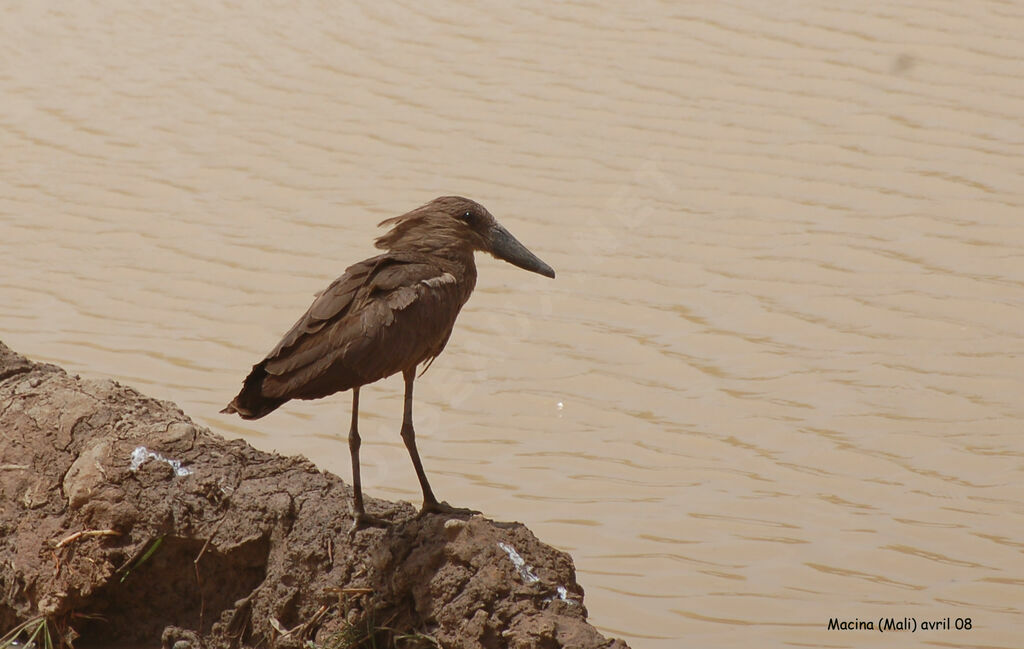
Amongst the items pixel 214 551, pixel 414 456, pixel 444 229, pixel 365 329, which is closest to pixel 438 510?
pixel 414 456

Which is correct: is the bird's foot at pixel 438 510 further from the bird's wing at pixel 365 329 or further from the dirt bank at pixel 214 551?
the bird's wing at pixel 365 329

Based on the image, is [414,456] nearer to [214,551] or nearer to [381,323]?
[381,323]

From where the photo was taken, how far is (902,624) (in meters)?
5.43

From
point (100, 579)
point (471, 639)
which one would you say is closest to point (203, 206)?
point (100, 579)

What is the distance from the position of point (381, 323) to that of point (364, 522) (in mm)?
616

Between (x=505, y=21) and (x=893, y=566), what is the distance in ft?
25.9

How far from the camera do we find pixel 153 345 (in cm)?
812

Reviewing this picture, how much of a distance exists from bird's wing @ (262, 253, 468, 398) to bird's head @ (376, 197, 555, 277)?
0.54 ft

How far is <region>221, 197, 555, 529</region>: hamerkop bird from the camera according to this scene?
4.47 metres

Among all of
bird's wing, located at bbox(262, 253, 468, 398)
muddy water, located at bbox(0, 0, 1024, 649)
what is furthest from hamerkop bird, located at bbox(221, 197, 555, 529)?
muddy water, located at bbox(0, 0, 1024, 649)

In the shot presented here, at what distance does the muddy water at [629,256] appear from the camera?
6.20 m

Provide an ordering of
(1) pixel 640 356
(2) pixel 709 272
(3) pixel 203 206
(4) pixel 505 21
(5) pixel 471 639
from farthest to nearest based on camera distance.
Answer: (4) pixel 505 21, (3) pixel 203 206, (2) pixel 709 272, (1) pixel 640 356, (5) pixel 471 639

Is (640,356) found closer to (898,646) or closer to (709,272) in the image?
(709,272)

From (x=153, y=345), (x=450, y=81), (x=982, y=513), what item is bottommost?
(x=153, y=345)
